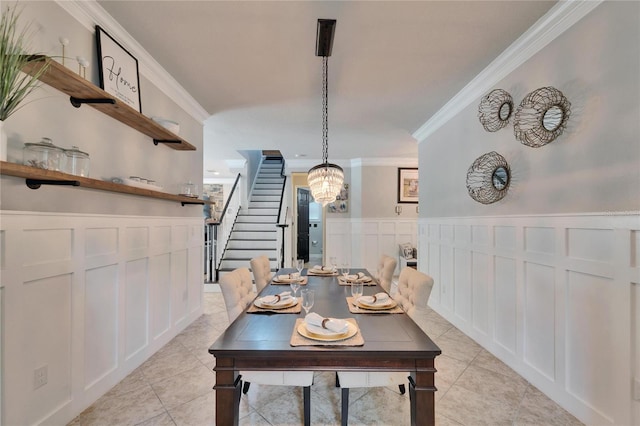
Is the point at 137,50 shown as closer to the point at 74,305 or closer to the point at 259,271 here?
the point at 74,305

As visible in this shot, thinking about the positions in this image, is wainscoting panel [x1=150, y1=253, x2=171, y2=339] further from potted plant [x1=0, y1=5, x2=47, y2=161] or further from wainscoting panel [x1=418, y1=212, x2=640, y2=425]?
wainscoting panel [x1=418, y1=212, x2=640, y2=425]

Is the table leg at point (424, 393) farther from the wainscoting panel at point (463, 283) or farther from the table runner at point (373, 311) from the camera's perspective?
the wainscoting panel at point (463, 283)

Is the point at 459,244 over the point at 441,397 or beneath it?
over

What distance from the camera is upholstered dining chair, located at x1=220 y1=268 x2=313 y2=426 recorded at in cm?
157

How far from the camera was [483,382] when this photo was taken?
225 cm

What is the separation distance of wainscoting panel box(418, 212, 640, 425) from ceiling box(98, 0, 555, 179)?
144 centimetres

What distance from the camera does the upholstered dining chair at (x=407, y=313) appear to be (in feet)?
5.12

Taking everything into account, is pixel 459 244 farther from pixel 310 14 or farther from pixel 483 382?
pixel 310 14

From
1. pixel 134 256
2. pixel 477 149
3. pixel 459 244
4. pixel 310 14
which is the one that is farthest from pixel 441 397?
pixel 310 14

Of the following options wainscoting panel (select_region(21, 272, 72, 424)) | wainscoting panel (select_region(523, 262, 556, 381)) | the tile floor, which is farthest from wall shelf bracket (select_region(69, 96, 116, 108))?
wainscoting panel (select_region(523, 262, 556, 381))

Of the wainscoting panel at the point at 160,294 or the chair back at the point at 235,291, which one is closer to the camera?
the chair back at the point at 235,291

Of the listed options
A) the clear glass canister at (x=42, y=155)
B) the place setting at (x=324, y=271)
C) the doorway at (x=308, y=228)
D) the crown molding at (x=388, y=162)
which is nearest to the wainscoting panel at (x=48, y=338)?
the clear glass canister at (x=42, y=155)

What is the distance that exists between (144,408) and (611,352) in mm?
2877

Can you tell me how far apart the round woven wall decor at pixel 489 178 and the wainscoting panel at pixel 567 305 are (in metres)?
0.22
